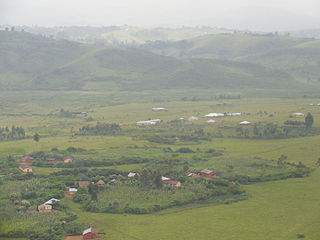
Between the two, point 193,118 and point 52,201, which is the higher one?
point 193,118

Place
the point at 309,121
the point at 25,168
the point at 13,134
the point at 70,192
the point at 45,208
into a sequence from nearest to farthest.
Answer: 1. the point at 45,208
2. the point at 70,192
3. the point at 25,168
4. the point at 309,121
5. the point at 13,134

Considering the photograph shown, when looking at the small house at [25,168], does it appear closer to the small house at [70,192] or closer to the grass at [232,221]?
the small house at [70,192]

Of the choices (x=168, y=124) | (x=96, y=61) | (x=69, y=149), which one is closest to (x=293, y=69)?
(x=96, y=61)

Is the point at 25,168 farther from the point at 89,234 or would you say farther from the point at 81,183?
the point at 89,234

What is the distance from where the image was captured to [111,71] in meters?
151

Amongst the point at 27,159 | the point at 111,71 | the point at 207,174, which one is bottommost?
the point at 27,159

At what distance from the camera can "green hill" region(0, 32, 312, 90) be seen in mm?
138250

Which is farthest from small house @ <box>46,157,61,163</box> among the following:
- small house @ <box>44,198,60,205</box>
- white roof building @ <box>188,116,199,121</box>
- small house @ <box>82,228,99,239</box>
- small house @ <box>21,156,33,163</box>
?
white roof building @ <box>188,116,199,121</box>

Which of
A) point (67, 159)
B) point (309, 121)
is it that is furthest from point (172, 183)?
point (309, 121)

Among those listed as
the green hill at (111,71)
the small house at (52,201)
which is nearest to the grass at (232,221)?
the small house at (52,201)

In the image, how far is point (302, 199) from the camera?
40500 mm

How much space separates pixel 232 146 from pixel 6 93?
247 ft

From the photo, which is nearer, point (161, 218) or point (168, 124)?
point (161, 218)

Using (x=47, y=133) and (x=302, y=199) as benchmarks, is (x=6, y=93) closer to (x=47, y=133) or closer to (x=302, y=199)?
(x=47, y=133)
